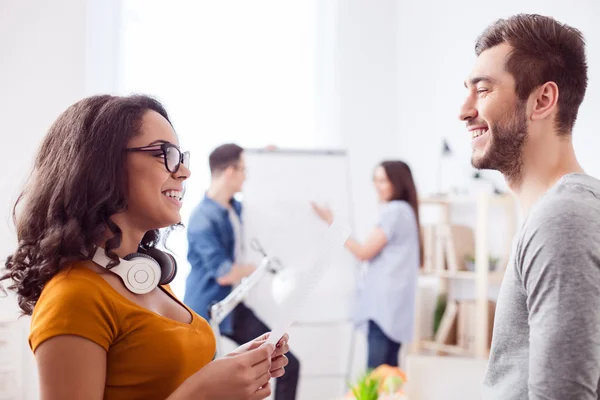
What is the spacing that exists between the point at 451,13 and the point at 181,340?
4.51m

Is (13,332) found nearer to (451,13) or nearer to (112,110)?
(112,110)

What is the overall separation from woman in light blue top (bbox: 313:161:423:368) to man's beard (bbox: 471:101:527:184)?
2.64 metres

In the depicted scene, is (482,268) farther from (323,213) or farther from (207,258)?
(207,258)

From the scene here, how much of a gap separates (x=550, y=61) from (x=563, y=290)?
1.57ft

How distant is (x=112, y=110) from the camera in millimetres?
1198

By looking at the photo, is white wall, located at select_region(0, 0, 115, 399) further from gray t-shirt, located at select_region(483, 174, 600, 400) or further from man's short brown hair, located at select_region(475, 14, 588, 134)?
gray t-shirt, located at select_region(483, 174, 600, 400)

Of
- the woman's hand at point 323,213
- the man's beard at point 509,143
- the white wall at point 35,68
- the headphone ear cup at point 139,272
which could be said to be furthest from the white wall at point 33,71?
the man's beard at point 509,143

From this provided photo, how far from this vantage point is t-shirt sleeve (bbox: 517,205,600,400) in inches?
37.9

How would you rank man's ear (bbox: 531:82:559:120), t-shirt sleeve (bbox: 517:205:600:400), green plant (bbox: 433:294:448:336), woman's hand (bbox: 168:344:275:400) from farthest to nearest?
green plant (bbox: 433:294:448:336) → man's ear (bbox: 531:82:559:120) → woman's hand (bbox: 168:344:275:400) → t-shirt sleeve (bbox: 517:205:600:400)

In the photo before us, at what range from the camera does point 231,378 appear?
112cm

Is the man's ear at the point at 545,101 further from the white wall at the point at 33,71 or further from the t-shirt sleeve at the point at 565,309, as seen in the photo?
the white wall at the point at 33,71

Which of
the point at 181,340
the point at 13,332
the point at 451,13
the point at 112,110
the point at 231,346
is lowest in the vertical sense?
the point at 231,346

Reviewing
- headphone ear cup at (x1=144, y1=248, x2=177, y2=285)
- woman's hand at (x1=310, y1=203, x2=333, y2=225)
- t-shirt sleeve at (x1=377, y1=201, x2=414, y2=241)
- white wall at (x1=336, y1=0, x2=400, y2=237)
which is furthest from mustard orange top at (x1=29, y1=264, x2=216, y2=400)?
white wall at (x1=336, y1=0, x2=400, y2=237)

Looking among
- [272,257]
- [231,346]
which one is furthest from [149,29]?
[231,346]
